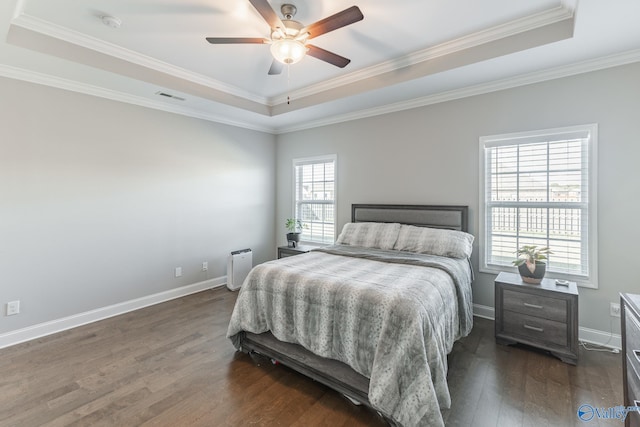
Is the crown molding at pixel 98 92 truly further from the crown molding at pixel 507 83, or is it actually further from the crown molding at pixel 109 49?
the crown molding at pixel 507 83

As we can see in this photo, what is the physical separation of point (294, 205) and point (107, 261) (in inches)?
112

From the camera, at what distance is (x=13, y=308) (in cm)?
279

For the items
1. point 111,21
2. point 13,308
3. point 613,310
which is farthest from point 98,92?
point 613,310

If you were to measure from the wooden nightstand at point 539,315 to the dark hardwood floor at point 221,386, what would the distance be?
0.37 feet

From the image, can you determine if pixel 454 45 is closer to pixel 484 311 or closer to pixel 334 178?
pixel 334 178

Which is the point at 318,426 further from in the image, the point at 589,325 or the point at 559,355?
the point at 589,325

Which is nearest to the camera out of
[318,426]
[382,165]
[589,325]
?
[318,426]

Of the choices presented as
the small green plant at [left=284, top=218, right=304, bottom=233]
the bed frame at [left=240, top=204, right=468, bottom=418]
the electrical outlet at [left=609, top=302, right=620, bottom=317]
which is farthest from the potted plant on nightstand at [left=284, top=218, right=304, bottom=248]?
→ the electrical outlet at [left=609, top=302, right=620, bottom=317]

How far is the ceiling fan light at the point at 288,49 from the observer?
7.03 feet

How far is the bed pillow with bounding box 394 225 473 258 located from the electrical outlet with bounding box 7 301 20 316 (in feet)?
13.0

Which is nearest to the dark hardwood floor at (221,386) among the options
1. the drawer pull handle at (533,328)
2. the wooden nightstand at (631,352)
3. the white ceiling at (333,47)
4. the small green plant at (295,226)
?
the drawer pull handle at (533,328)

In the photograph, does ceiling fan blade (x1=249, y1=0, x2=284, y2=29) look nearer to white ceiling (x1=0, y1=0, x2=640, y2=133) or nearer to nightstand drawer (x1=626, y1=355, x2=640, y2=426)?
white ceiling (x1=0, y1=0, x2=640, y2=133)

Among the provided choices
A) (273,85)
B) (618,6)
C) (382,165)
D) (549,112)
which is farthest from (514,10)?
(273,85)

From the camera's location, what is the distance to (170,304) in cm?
377
